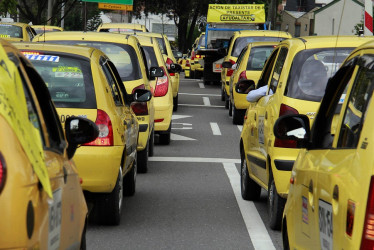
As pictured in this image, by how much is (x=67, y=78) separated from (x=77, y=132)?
310 cm

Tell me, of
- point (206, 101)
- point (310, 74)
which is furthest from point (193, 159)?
point (206, 101)

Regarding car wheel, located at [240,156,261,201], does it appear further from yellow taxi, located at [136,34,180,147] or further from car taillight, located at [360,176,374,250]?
car taillight, located at [360,176,374,250]

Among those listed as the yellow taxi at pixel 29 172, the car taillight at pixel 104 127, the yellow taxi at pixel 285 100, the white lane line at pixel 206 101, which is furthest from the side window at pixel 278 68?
the white lane line at pixel 206 101

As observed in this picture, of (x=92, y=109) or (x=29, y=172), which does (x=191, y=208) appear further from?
(x=29, y=172)

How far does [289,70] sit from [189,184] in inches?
122

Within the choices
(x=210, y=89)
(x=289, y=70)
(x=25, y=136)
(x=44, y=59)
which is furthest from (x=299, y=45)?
(x=210, y=89)

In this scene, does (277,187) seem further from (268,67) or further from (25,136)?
(25,136)

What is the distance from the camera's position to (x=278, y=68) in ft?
31.9

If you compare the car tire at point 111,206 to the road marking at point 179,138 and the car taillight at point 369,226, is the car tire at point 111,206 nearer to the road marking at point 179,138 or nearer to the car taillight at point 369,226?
the car taillight at point 369,226

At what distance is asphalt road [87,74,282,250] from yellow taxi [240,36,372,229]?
→ 1.36ft

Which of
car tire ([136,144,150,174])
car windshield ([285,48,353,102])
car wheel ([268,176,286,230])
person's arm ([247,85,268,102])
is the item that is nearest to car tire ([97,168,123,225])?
car wheel ([268,176,286,230])

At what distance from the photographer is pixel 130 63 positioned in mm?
12484

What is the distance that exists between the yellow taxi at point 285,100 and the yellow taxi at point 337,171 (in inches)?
94.2

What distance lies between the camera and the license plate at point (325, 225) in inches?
182
